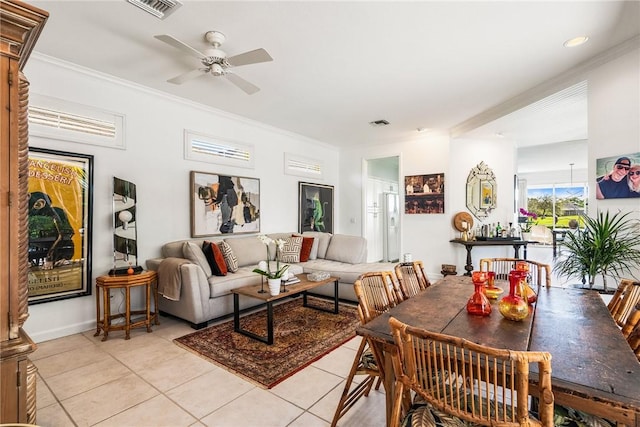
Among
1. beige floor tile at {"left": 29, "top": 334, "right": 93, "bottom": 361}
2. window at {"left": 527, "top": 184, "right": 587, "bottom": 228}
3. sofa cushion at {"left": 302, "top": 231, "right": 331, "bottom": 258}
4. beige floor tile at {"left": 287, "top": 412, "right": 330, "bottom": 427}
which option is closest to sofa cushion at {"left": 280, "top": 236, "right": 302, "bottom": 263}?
sofa cushion at {"left": 302, "top": 231, "right": 331, "bottom": 258}

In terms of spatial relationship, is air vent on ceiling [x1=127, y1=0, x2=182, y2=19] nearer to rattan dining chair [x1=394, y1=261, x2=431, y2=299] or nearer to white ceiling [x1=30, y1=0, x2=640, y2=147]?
white ceiling [x1=30, y1=0, x2=640, y2=147]

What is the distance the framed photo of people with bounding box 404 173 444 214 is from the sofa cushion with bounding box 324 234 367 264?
5.33ft

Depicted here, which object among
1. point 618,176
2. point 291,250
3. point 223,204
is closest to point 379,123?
point 291,250

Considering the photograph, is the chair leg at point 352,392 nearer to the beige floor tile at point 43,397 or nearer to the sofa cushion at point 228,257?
the beige floor tile at point 43,397

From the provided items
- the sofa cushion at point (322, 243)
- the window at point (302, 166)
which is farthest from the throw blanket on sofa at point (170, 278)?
the window at point (302, 166)

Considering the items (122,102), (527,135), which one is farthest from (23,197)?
(527,135)

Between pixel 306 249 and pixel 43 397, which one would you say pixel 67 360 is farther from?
pixel 306 249

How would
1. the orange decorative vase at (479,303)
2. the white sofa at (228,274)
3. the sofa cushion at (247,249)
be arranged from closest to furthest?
the orange decorative vase at (479,303), the white sofa at (228,274), the sofa cushion at (247,249)

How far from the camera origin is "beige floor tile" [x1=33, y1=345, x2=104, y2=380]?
8.04 feet

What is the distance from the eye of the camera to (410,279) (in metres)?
2.39

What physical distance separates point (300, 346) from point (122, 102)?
11.2 feet

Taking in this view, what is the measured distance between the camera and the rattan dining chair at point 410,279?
7.46 ft

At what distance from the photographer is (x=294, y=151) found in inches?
233

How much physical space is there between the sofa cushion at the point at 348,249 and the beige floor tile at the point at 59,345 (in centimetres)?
341
